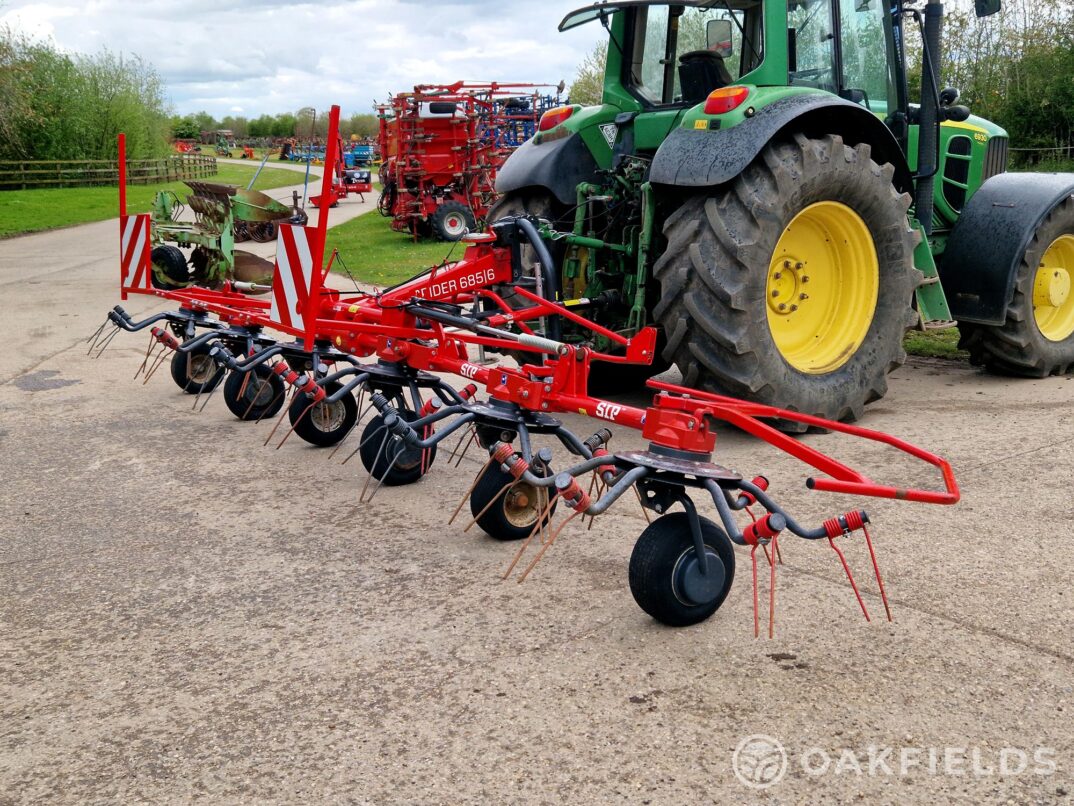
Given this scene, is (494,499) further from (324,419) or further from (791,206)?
(791,206)

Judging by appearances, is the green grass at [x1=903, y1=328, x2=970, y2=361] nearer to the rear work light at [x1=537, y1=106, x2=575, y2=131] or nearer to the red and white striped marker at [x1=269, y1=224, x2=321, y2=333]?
the rear work light at [x1=537, y1=106, x2=575, y2=131]

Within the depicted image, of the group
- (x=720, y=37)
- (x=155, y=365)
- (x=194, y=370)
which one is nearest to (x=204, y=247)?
(x=155, y=365)

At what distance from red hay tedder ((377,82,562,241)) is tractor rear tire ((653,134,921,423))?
11475 mm

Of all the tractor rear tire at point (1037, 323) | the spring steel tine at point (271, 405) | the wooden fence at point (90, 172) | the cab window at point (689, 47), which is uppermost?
the cab window at point (689, 47)

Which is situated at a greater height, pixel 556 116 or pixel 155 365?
pixel 556 116

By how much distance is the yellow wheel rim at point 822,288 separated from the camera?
16.6 ft

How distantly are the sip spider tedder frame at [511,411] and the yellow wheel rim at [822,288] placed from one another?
80 cm

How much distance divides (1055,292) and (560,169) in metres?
3.04

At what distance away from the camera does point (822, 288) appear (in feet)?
17.3

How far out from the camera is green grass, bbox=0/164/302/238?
872 inches

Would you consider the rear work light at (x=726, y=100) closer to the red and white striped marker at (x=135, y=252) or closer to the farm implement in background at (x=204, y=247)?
the red and white striped marker at (x=135, y=252)

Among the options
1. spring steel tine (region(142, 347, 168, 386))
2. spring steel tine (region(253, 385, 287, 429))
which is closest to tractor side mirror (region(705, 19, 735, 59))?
spring steel tine (region(253, 385, 287, 429))

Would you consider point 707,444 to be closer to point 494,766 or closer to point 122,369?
point 494,766

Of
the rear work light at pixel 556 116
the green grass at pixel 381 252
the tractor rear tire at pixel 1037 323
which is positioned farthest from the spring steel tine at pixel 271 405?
the green grass at pixel 381 252
